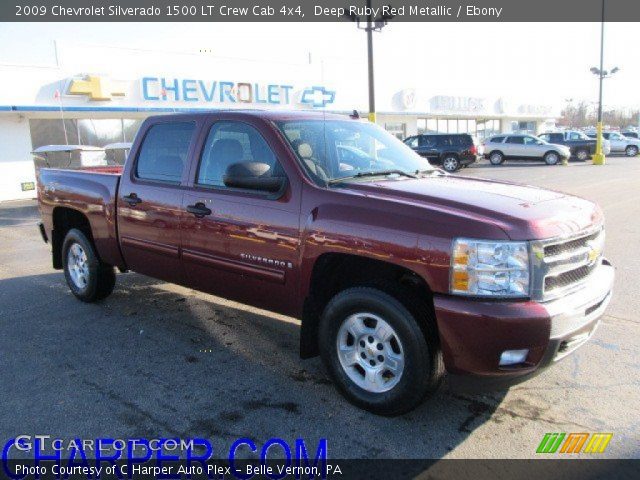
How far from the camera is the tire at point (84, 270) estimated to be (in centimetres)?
577

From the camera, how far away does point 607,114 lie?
351 ft

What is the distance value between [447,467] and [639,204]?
12.0 m

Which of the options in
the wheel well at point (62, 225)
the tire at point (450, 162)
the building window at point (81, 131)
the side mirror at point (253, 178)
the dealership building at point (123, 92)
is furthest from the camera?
the tire at point (450, 162)

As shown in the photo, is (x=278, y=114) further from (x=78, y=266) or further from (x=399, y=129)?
(x=399, y=129)

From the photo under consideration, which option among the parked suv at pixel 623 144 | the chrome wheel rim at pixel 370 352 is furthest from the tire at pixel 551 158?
the chrome wheel rim at pixel 370 352

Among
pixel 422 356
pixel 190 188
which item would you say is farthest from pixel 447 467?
pixel 190 188

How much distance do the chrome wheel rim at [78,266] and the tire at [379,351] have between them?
3353 mm

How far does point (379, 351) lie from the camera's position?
346cm

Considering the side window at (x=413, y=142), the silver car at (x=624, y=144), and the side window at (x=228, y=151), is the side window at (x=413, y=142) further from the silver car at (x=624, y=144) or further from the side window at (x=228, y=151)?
the side window at (x=228, y=151)

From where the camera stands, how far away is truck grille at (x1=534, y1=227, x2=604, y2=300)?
3.03 meters

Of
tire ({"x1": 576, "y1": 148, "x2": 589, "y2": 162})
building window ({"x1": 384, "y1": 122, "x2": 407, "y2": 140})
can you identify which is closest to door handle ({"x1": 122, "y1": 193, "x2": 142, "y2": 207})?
building window ({"x1": 384, "y1": 122, "x2": 407, "y2": 140})

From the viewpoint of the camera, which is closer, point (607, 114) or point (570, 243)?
point (570, 243)

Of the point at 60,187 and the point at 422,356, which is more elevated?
the point at 60,187

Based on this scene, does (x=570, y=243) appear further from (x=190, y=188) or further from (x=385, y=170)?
(x=190, y=188)
